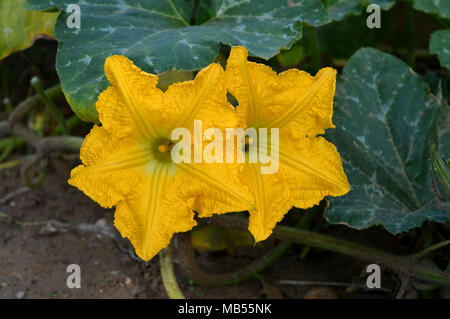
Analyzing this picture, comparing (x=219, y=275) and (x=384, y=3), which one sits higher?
(x=384, y=3)

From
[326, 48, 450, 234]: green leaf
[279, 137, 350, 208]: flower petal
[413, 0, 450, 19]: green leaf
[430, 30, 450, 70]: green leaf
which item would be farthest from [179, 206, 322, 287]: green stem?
[413, 0, 450, 19]: green leaf

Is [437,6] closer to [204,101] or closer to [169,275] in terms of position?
[204,101]

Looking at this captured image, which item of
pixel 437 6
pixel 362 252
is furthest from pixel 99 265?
pixel 437 6

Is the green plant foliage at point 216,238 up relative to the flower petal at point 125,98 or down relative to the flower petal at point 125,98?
down

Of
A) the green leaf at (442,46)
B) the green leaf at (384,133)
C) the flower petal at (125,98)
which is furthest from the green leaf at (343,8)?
the flower petal at (125,98)

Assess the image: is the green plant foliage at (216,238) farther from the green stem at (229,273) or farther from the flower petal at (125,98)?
the flower petal at (125,98)

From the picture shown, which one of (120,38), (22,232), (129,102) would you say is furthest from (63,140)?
(129,102)
